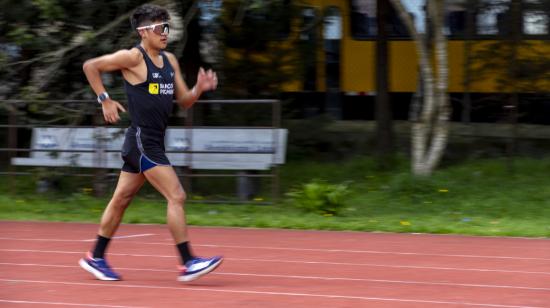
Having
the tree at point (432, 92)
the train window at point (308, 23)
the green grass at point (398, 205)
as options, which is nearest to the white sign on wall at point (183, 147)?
the green grass at point (398, 205)

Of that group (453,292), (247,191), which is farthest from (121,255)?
(247,191)

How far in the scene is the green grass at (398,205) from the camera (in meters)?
12.3

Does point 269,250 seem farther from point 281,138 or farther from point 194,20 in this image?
point 194,20

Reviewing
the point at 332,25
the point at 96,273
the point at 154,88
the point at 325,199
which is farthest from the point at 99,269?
the point at 332,25

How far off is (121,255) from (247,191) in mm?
4654

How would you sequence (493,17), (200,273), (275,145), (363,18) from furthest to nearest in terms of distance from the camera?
(363,18)
(493,17)
(275,145)
(200,273)

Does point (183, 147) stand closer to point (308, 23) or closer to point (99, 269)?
point (308, 23)

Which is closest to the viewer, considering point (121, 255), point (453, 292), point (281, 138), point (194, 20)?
point (453, 292)

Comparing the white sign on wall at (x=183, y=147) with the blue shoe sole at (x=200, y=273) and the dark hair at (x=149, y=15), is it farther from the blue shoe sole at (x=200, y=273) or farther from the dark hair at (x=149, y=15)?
the blue shoe sole at (x=200, y=273)

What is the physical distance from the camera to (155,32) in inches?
305

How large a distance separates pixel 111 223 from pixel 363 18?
10550 mm

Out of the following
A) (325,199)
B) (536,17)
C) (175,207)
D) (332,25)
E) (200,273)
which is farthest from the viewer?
(332,25)

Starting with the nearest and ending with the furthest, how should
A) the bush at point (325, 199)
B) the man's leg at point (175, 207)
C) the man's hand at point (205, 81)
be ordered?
the man's leg at point (175, 207)
the man's hand at point (205, 81)
the bush at point (325, 199)

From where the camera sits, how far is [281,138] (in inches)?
552
